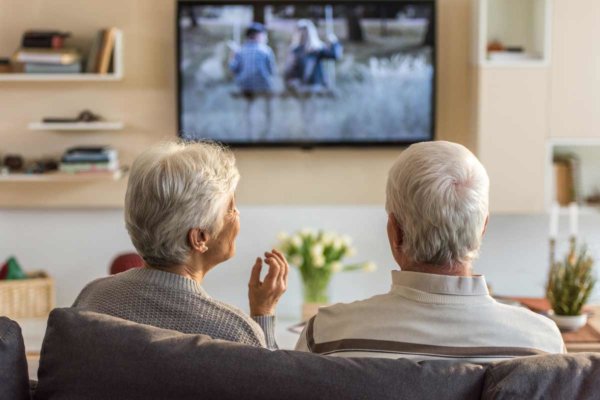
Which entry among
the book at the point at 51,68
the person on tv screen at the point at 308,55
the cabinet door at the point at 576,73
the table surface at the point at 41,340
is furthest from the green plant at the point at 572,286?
the book at the point at 51,68

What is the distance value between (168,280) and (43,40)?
9.40 ft

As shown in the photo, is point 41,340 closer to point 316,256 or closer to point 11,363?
point 316,256

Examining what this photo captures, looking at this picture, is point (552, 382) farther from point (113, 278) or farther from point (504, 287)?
point (504, 287)

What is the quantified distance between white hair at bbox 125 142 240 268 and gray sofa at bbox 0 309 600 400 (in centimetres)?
40

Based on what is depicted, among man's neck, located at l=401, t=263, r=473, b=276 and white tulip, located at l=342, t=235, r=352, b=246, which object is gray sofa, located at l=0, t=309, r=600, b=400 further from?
white tulip, located at l=342, t=235, r=352, b=246

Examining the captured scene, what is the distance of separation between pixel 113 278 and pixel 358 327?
0.57m

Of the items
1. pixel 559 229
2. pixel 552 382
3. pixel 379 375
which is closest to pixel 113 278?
pixel 379 375

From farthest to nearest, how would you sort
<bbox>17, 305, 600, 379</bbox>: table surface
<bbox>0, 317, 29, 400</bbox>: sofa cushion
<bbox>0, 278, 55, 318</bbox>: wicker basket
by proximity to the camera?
<bbox>0, 278, 55, 318</bbox>: wicker basket, <bbox>17, 305, 600, 379</bbox>: table surface, <bbox>0, 317, 29, 400</bbox>: sofa cushion

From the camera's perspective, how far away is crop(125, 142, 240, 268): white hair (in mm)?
2191

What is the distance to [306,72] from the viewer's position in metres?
4.86

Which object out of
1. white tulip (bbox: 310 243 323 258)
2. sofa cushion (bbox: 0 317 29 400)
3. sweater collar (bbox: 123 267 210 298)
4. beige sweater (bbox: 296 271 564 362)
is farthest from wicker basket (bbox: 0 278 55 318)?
beige sweater (bbox: 296 271 564 362)

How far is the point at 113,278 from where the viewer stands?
2.21 metres

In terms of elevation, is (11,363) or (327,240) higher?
(11,363)

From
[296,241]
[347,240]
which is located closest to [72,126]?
[296,241]
